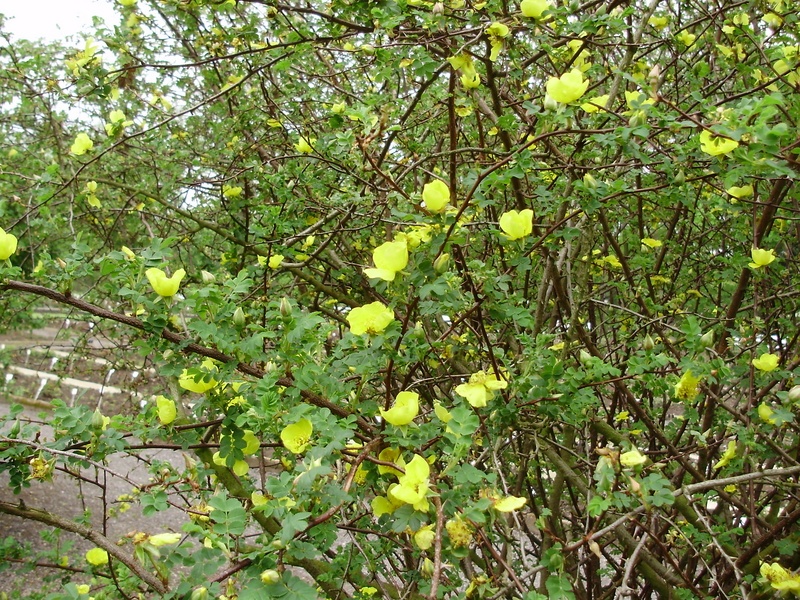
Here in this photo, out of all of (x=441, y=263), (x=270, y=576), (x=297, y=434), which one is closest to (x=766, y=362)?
(x=441, y=263)

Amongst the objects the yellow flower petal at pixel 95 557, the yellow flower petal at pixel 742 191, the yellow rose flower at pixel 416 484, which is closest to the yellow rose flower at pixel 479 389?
the yellow rose flower at pixel 416 484

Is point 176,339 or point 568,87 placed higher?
point 568,87

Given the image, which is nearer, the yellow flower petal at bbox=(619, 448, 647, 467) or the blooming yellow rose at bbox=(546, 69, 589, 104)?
the yellow flower petal at bbox=(619, 448, 647, 467)

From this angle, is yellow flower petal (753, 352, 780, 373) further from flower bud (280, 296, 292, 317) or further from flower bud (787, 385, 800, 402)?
flower bud (280, 296, 292, 317)

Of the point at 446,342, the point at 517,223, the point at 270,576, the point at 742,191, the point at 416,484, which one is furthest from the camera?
the point at 742,191

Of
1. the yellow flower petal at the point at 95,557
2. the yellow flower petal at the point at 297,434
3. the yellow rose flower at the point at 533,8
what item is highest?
the yellow rose flower at the point at 533,8

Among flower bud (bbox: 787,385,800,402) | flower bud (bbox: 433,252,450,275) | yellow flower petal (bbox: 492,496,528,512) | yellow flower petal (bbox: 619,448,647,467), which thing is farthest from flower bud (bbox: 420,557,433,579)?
flower bud (bbox: 787,385,800,402)

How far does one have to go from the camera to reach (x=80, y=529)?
1.49m

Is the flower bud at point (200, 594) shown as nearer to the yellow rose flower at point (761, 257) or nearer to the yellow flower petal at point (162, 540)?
the yellow flower petal at point (162, 540)

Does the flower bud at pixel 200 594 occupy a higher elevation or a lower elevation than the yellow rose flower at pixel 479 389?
lower

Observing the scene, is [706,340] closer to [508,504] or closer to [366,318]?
[508,504]

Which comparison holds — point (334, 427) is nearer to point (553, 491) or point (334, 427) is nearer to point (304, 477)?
point (304, 477)

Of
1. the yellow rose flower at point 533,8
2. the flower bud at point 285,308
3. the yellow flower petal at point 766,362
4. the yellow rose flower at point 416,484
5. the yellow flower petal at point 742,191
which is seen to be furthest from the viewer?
the yellow flower petal at point 742,191

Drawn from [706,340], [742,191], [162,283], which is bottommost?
[706,340]
